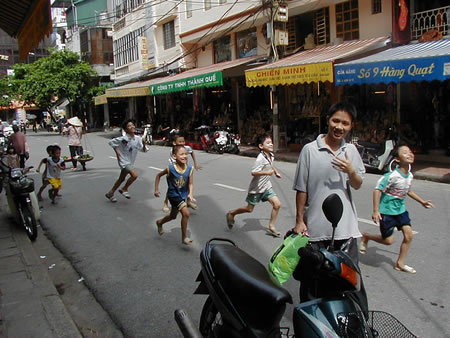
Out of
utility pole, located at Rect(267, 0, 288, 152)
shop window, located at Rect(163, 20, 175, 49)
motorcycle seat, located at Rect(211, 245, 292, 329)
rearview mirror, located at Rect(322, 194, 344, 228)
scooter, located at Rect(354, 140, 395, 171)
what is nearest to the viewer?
motorcycle seat, located at Rect(211, 245, 292, 329)

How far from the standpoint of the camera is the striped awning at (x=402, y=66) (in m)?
9.68

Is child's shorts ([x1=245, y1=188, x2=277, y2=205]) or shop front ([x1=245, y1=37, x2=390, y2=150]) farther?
shop front ([x1=245, y1=37, x2=390, y2=150])

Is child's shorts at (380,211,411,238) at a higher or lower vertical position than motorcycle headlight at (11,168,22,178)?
lower

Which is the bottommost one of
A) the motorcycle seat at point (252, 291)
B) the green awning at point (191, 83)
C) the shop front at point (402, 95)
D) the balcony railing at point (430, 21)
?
the motorcycle seat at point (252, 291)

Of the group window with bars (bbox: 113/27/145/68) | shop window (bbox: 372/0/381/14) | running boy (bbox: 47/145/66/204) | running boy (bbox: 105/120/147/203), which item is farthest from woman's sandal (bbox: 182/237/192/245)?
window with bars (bbox: 113/27/145/68)

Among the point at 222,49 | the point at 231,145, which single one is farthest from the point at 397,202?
the point at 222,49

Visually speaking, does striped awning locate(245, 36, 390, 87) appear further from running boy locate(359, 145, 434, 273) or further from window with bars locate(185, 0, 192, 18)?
window with bars locate(185, 0, 192, 18)

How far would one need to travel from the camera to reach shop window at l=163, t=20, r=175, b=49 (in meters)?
25.1

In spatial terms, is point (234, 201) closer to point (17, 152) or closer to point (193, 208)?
point (193, 208)

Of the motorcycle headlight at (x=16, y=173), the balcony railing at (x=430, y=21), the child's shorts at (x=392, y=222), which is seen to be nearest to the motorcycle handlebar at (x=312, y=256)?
the child's shorts at (x=392, y=222)

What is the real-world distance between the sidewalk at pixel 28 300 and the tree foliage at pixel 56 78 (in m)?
31.7

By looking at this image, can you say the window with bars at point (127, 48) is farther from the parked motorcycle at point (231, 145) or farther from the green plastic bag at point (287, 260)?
the green plastic bag at point (287, 260)

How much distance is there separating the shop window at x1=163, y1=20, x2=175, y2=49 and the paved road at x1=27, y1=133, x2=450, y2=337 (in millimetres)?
16316

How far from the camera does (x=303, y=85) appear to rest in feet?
53.9
